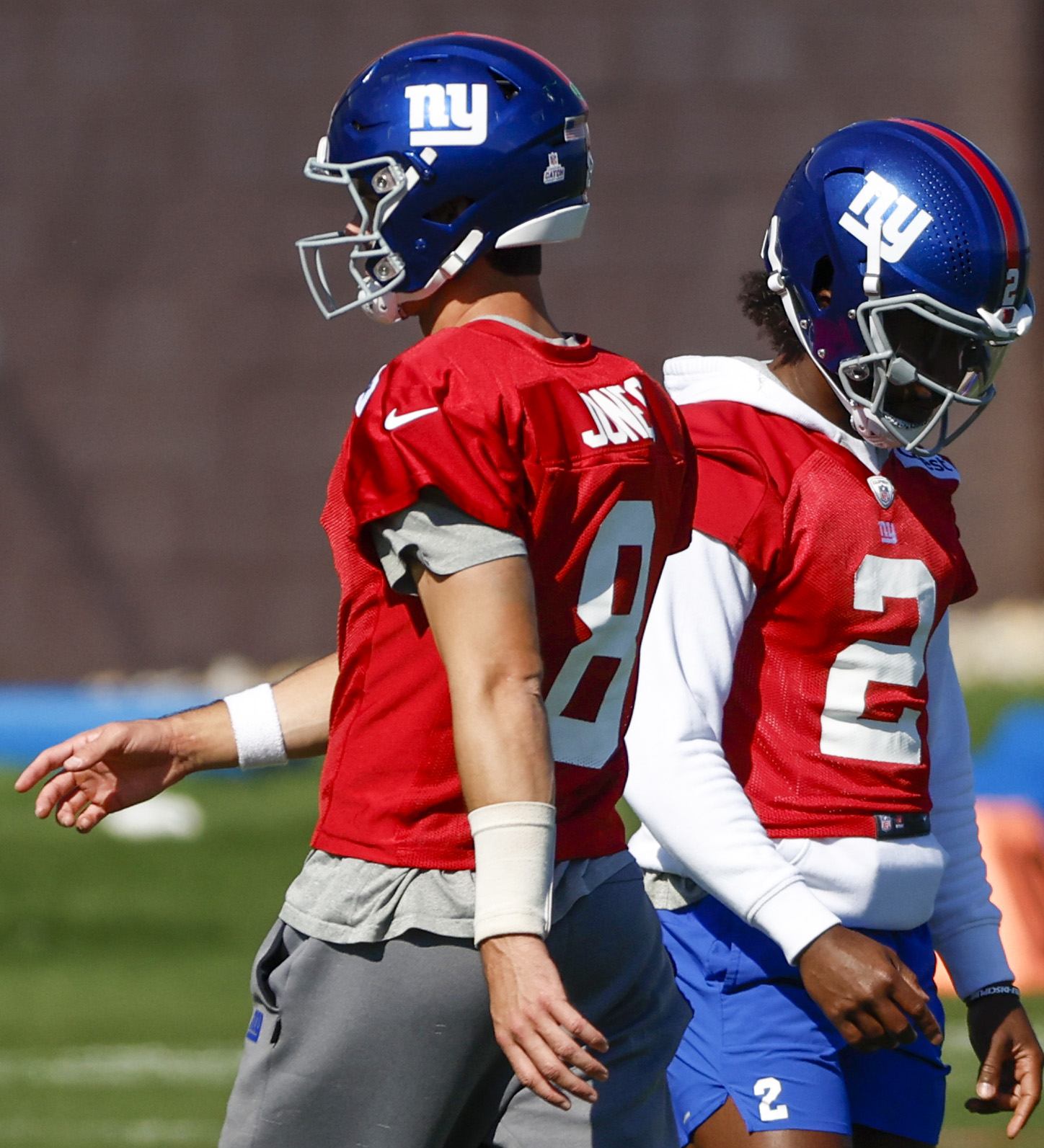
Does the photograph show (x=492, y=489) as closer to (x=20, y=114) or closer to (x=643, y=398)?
(x=643, y=398)

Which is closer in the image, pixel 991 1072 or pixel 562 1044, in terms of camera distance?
pixel 562 1044

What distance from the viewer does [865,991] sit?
96.3 inches

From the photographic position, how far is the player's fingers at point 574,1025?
6.38 ft

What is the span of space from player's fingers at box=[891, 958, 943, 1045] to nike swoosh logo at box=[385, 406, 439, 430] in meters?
1.01

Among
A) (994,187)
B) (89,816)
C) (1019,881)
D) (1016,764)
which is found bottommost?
(1019,881)

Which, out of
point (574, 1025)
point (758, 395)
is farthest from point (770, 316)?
point (574, 1025)

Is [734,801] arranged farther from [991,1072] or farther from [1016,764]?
[1016,764]

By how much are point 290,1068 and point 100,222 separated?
885cm

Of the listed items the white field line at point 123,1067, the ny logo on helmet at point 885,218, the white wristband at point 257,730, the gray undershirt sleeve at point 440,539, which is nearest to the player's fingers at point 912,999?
the gray undershirt sleeve at point 440,539

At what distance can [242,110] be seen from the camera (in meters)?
10.4

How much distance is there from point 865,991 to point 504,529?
845 millimetres

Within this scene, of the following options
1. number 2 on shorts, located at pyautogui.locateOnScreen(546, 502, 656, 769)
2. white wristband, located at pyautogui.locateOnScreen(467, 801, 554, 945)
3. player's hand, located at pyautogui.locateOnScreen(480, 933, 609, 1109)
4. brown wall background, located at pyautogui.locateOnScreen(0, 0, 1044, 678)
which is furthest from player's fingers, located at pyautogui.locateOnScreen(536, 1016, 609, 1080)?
brown wall background, located at pyautogui.locateOnScreen(0, 0, 1044, 678)

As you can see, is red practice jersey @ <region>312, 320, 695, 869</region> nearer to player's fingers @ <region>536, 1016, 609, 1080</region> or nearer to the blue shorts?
player's fingers @ <region>536, 1016, 609, 1080</region>

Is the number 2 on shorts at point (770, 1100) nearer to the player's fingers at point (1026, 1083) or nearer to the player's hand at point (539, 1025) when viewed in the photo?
the player's fingers at point (1026, 1083)
